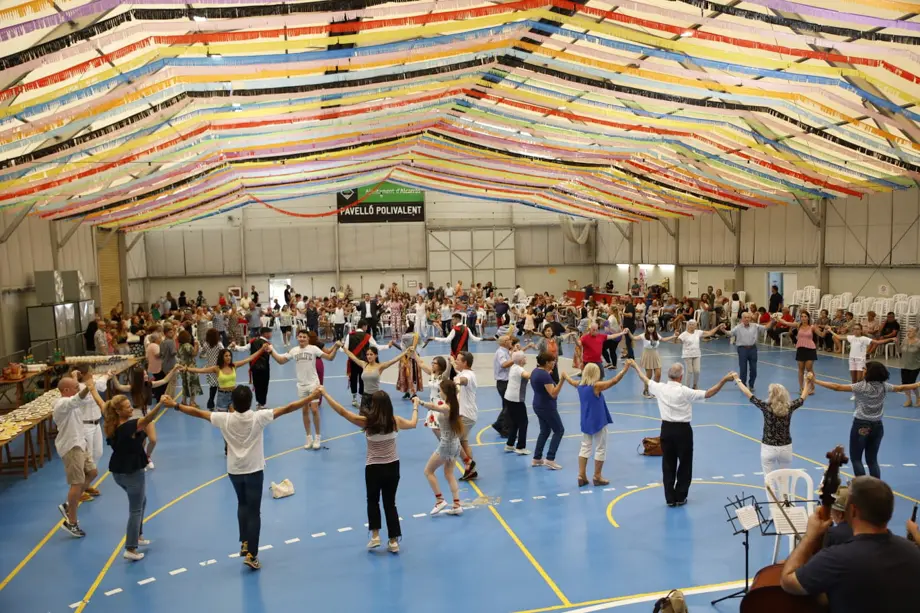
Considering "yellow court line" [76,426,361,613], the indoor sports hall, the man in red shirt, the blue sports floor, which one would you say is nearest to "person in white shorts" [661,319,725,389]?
the indoor sports hall

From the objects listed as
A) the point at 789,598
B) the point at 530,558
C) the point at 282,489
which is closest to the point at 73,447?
the point at 282,489

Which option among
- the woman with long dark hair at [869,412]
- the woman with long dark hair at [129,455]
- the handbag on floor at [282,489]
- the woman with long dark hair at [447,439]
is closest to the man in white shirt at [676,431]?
the woman with long dark hair at [869,412]

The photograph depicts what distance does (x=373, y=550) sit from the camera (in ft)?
24.0

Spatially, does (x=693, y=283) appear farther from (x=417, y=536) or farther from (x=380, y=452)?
(x=380, y=452)

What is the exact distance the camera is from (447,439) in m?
8.05

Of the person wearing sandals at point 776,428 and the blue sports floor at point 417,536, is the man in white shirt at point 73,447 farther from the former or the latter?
the person wearing sandals at point 776,428

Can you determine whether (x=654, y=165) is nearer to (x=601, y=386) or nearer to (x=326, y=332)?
(x=326, y=332)

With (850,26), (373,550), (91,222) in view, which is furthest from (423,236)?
(373,550)

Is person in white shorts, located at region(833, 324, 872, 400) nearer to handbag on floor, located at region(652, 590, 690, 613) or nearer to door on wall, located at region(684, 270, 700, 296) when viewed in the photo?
handbag on floor, located at region(652, 590, 690, 613)

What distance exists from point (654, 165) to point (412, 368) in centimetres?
1079

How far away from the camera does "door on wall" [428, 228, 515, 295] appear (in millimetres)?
37969

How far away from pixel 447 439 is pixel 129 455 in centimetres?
315

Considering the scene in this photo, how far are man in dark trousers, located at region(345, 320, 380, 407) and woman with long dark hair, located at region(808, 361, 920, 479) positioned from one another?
6.60m

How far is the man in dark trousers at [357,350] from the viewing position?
12.4 metres
